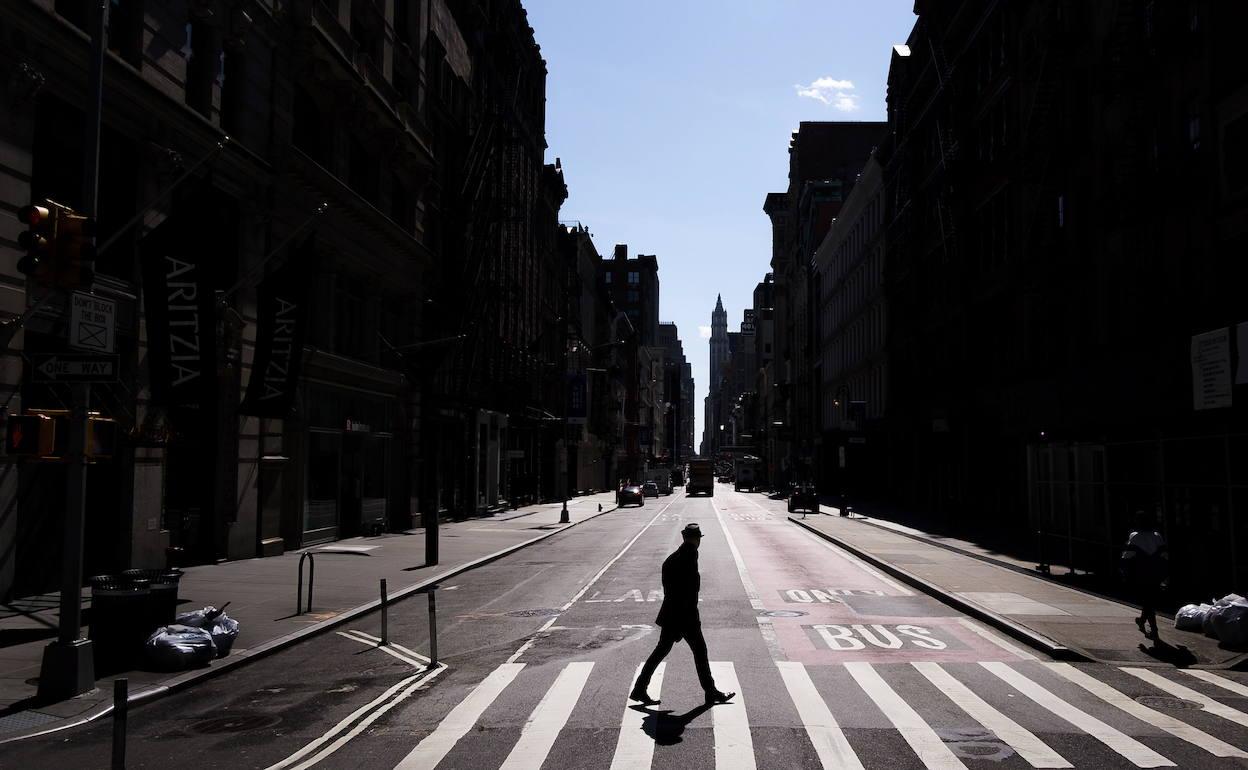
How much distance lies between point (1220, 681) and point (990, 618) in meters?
4.95

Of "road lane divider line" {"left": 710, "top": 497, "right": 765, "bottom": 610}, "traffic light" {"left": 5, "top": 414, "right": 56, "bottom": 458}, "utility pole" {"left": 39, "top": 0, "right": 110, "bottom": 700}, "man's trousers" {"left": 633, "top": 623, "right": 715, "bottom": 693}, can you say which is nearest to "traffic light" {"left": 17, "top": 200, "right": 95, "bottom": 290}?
"utility pole" {"left": 39, "top": 0, "right": 110, "bottom": 700}

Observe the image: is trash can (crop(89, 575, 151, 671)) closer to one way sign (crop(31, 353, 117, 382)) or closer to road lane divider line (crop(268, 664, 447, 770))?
one way sign (crop(31, 353, 117, 382))

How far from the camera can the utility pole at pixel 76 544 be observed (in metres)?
11.1

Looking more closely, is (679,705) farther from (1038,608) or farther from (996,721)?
(1038,608)

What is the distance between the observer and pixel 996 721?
10.2 metres

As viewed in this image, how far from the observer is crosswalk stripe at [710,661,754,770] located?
868cm

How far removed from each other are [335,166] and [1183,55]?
84.4 feet

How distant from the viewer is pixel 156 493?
22.3 m

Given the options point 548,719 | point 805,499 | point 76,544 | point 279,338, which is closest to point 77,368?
point 76,544

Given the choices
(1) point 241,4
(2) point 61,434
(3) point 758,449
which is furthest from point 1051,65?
(3) point 758,449

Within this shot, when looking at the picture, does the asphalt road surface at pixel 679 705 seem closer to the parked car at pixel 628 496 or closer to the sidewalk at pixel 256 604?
the sidewalk at pixel 256 604

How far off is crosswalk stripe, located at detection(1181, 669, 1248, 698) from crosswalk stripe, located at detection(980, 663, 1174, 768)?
229 centimetres

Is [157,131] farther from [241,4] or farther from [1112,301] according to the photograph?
[1112,301]

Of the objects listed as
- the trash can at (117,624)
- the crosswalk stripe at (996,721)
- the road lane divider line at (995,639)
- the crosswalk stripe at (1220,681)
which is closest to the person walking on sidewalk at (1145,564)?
the crosswalk stripe at (1220,681)
